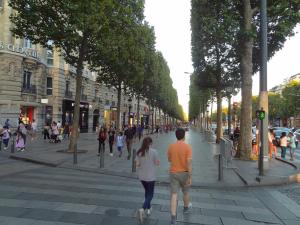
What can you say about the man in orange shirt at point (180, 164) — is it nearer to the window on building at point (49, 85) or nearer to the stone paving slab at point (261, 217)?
the stone paving slab at point (261, 217)

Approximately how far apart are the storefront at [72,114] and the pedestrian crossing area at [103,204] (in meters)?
31.4

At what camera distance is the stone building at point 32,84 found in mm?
32625

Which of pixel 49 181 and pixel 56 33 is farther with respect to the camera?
pixel 56 33

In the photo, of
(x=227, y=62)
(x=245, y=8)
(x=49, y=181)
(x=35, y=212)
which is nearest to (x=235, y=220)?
(x=35, y=212)

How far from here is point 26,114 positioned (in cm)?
3709

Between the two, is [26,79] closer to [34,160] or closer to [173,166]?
[34,160]

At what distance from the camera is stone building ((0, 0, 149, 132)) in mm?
32625

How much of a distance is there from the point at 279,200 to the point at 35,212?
19.8 ft

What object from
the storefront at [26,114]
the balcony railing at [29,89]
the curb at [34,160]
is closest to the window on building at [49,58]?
the balcony railing at [29,89]

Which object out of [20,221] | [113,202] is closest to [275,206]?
[113,202]

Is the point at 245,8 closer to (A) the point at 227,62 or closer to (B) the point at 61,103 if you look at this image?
(A) the point at 227,62

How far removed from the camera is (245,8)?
1889 cm

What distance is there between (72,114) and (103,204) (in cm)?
3832

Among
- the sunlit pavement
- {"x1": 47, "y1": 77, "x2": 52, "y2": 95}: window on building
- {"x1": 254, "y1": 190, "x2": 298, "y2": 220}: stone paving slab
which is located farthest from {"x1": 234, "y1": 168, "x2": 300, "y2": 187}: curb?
{"x1": 47, "y1": 77, "x2": 52, "y2": 95}: window on building
